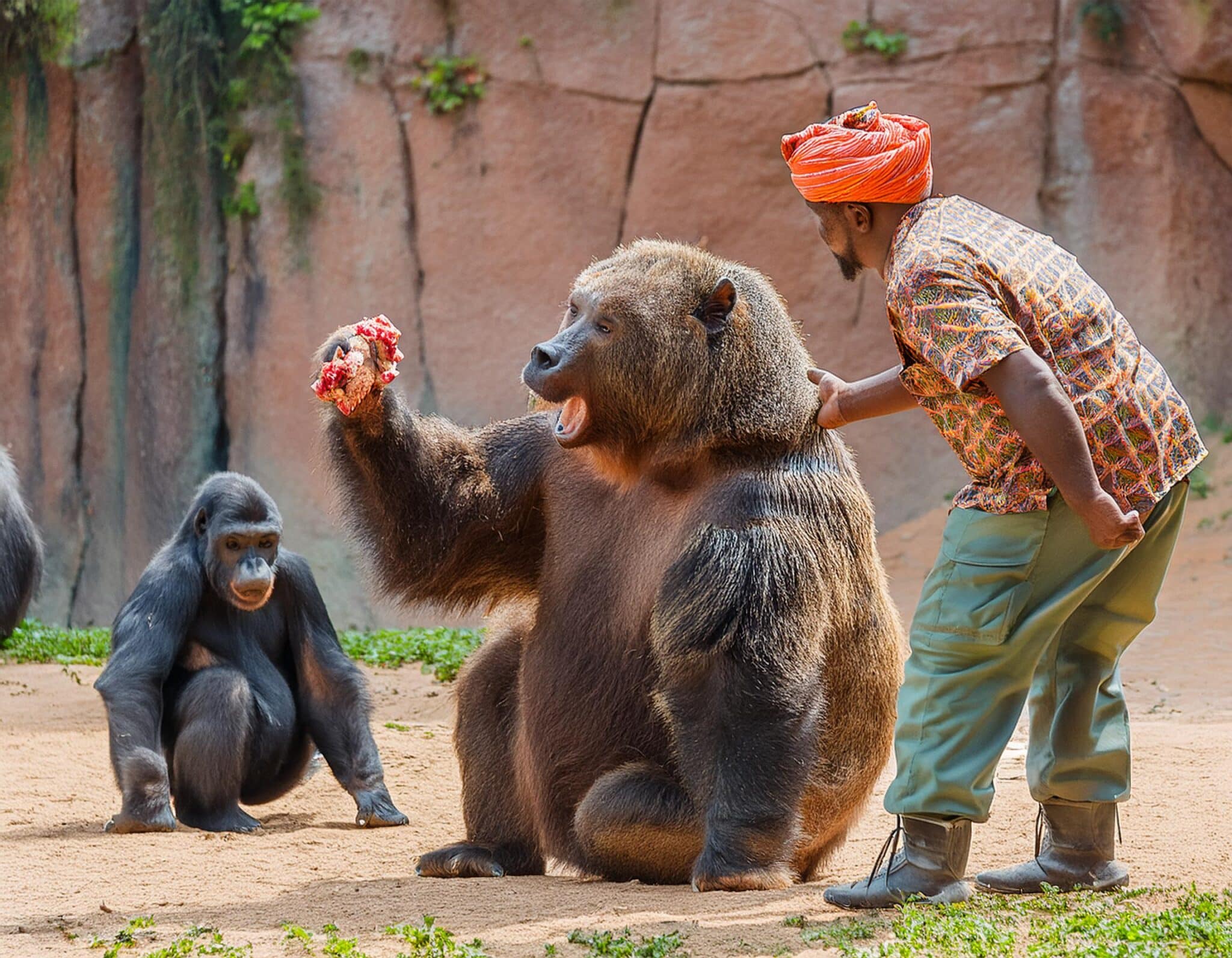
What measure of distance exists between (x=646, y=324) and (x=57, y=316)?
908 cm

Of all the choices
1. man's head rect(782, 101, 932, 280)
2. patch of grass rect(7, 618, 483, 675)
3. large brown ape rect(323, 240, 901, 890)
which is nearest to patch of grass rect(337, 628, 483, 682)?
patch of grass rect(7, 618, 483, 675)

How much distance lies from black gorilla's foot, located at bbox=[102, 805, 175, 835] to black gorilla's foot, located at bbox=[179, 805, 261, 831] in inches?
8.3

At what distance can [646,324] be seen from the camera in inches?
158

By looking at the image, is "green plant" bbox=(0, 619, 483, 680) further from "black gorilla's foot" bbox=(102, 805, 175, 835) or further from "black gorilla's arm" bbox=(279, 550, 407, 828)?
"black gorilla's foot" bbox=(102, 805, 175, 835)

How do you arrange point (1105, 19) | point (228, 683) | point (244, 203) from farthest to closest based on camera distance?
point (244, 203) → point (1105, 19) → point (228, 683)

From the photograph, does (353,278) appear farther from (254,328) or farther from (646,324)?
(646,324)

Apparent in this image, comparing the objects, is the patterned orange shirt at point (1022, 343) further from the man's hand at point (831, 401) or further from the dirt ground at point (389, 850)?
the dirt ground at point (389, 850)

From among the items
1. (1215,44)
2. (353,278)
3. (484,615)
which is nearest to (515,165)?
(353,278)

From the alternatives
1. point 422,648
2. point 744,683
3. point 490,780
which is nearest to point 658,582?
point 744,683

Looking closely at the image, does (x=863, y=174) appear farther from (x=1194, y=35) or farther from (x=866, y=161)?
(x=1194, y=35)

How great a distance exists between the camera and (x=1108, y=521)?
2.99 metres

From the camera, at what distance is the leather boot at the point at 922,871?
3205 mm

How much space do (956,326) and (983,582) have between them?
22.2 inches

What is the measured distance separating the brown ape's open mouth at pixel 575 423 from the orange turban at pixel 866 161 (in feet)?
3.02
